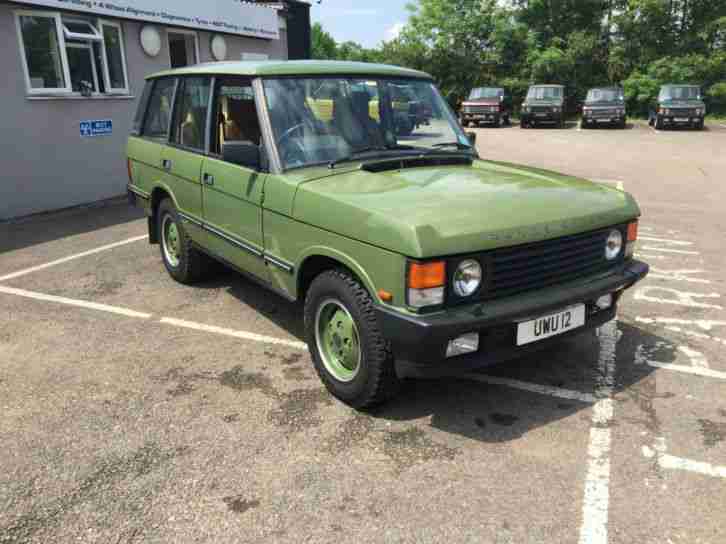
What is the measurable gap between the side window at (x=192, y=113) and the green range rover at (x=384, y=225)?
0.08ft

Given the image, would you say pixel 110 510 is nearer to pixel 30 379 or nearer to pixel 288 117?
pixel 30 379

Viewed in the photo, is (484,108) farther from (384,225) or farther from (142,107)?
(384,225)

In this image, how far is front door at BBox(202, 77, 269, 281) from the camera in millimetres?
4055

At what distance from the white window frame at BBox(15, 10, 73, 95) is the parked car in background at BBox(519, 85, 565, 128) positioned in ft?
72.1

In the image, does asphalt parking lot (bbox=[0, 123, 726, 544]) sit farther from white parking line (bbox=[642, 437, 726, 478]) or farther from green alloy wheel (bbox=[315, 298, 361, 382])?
green alloy wheel (bbox=[315, 298, 361, 382])

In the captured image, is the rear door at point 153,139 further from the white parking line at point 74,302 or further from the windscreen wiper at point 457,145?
the windscreen wiper at point 457,145

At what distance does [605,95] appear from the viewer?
27188 millimetres

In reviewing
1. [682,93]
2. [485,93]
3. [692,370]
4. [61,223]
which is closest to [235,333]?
[692,370]

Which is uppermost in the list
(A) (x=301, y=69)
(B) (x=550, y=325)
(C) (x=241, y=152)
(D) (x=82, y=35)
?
(D) (x=82, y=35)

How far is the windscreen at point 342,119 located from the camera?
12.9 ft

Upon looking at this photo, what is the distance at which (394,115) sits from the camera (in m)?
4.32

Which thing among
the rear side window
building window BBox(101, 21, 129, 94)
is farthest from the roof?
building window BBox(101, 21, 129, 94)

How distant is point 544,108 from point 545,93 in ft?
3.64

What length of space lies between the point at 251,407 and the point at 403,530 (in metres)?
1.37
